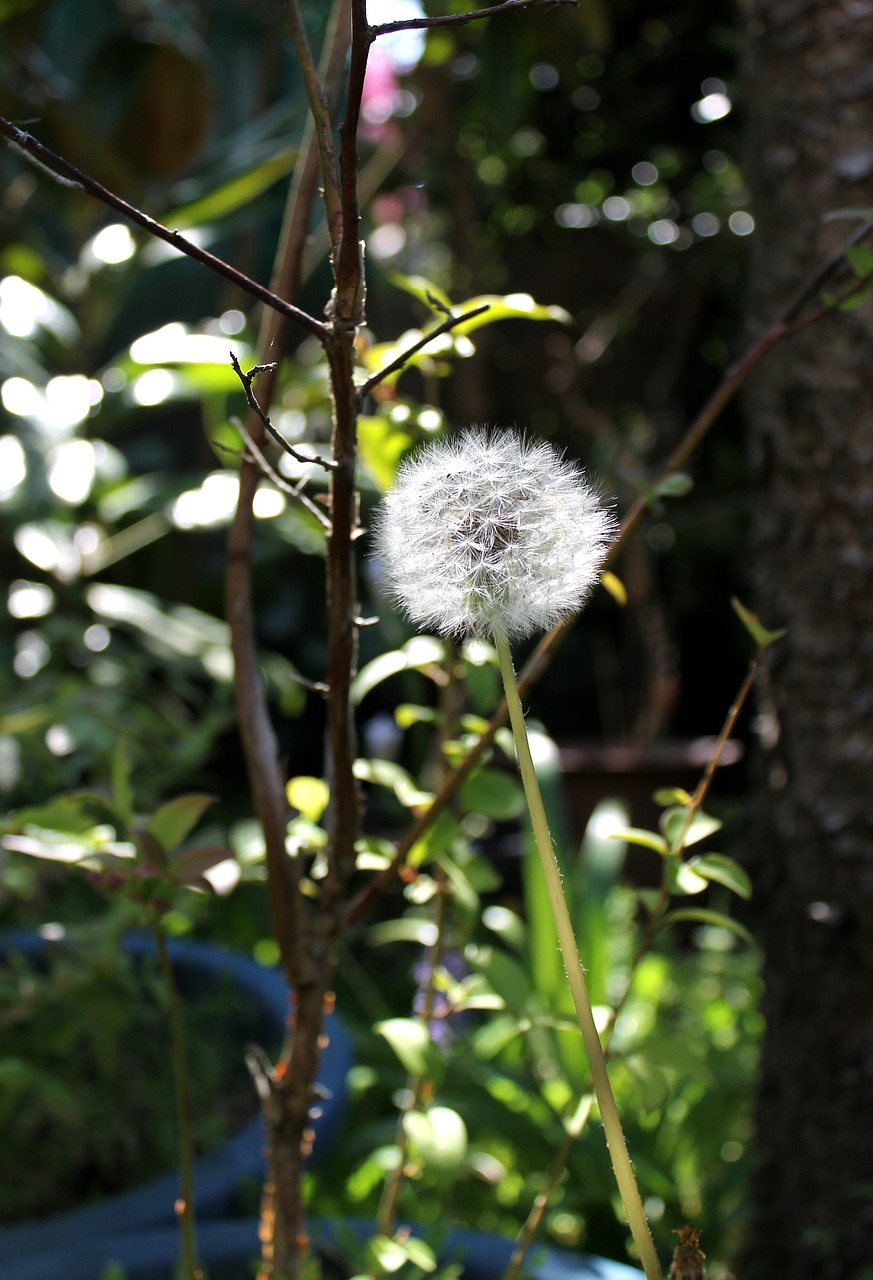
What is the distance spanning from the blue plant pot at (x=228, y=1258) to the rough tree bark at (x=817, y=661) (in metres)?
0.30

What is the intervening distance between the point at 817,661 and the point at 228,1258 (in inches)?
29.3

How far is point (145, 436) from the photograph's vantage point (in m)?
3.92

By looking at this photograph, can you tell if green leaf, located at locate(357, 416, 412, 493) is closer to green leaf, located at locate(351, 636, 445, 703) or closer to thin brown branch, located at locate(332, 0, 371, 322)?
green leaf, located at locate(351, 636, 445, 703)

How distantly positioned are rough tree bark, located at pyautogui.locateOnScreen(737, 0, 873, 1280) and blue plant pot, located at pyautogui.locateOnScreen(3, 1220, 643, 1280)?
0.99 feet

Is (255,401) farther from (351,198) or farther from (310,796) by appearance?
(310,796)

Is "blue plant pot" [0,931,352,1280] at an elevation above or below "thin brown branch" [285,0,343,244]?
below

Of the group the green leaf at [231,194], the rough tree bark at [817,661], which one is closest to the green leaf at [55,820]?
the rough tree bark at [817,661]

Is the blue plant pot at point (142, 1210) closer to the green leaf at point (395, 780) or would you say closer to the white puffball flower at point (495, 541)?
the green leaf at point (395, 780)

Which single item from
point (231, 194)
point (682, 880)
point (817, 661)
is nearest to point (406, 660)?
point (682, 880)

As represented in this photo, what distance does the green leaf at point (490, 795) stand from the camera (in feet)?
2.50

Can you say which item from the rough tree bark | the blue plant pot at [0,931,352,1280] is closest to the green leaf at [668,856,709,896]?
the blue plant pot at [0,931,352,1280]

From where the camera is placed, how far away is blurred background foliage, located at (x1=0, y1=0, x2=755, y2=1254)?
5.19ft

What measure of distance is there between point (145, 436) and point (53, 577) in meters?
1.83

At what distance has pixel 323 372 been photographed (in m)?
1.58
